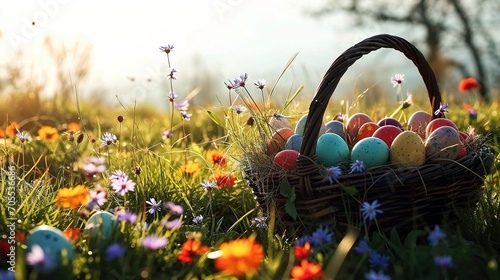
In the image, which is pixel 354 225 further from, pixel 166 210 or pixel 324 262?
pixel 166 210

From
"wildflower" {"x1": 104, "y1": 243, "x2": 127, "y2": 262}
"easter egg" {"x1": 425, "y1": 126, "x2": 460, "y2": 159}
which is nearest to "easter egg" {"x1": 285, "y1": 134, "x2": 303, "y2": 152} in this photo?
"easter egg" {"x1": 425, "y1": 126, "x2": 460, "y2": 159}

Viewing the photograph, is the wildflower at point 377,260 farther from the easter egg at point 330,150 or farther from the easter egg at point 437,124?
the easter egg at point 437,124

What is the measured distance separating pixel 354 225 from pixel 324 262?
1.34 ft

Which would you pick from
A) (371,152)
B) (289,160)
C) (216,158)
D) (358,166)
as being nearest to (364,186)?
(358,166)

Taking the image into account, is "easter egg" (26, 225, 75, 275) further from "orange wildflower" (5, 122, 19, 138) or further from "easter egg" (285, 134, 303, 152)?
"orange wildflower" (5, 122, 19, 138)

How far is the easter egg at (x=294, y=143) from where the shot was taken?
273 centimetres

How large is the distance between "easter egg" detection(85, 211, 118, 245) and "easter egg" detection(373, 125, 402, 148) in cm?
118

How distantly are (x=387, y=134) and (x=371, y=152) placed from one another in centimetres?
23

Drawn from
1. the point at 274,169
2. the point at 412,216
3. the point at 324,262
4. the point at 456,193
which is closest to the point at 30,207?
the point at 274,169

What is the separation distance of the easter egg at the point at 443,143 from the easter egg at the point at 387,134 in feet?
0.51

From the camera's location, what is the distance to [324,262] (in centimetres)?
211

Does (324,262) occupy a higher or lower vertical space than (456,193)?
lower

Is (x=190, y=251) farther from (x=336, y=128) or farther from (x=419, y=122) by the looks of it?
(x=419, y=122)

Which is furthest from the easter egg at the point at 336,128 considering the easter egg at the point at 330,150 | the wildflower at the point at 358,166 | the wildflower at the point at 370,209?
the wildflower at the point at 370,209
